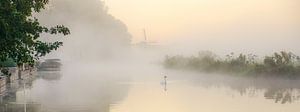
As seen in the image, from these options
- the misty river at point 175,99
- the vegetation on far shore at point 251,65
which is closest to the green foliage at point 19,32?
the misty river at point 175,99

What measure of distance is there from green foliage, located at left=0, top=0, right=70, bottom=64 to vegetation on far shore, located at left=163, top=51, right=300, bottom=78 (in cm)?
3092

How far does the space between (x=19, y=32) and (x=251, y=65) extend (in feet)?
114

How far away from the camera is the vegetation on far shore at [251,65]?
43.9 m

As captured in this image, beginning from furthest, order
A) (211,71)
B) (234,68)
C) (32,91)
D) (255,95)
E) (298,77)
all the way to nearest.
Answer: (211,71)
(234,68)
(298,77)
(32,91)
(255,95)

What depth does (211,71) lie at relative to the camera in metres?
56.0

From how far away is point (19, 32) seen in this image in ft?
44.3

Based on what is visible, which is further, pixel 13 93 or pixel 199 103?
pixel 13 93

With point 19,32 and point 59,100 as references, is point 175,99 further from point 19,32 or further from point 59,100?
point 19,32

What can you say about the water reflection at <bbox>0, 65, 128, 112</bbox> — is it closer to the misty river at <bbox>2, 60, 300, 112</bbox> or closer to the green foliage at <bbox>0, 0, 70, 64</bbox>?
the misty river at <bbox>2, 60, 300, 112</bbox>

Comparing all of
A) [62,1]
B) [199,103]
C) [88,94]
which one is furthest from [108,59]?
[199,103]

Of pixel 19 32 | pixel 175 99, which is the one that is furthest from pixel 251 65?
pixel 19 32

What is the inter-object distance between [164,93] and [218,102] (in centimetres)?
571

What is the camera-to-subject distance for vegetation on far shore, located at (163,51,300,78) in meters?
43.9

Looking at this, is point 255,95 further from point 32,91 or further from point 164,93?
point 32,91
